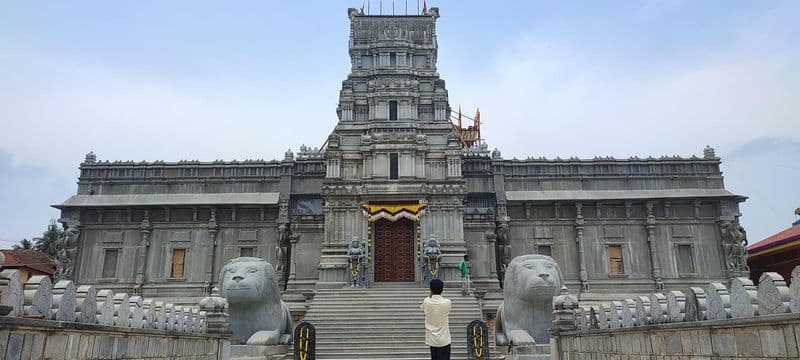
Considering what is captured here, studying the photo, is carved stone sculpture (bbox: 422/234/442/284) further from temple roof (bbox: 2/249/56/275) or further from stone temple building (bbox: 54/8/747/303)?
temple roof (bbox: 2/249/56/275)

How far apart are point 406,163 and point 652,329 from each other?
19799mm

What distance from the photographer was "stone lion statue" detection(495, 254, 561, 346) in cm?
1400

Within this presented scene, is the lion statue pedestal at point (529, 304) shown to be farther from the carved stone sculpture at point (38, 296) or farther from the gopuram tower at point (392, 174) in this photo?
the carved stone sculpture at point (38, 296)

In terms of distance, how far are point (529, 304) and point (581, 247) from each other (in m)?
14.7

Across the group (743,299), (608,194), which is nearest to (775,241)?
(608,194)

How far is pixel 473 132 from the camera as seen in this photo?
49156 mm

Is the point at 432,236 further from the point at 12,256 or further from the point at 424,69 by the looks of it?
the point at 12,256

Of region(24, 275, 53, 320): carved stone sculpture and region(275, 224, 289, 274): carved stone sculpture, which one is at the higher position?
region(275, 224, 289, 274): carved stone sculpture

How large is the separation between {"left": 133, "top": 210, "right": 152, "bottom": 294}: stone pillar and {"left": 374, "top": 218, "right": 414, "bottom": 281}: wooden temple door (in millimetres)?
→ 12553

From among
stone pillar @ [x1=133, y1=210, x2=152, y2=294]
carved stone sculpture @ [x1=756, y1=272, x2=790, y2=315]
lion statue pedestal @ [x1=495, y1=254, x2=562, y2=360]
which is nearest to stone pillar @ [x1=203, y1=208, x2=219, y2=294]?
stone pillar @ [x1=133, y1=210, x2=152, y2=294]

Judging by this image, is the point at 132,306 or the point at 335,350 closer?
the point at 132,306

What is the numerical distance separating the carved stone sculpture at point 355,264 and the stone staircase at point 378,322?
0.82m

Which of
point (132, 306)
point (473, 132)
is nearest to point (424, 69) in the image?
point (473, 132)

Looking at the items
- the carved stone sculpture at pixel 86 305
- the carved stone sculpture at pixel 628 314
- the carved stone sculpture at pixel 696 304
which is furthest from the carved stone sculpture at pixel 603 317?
the carved stone sculpture at pixel 86 305
